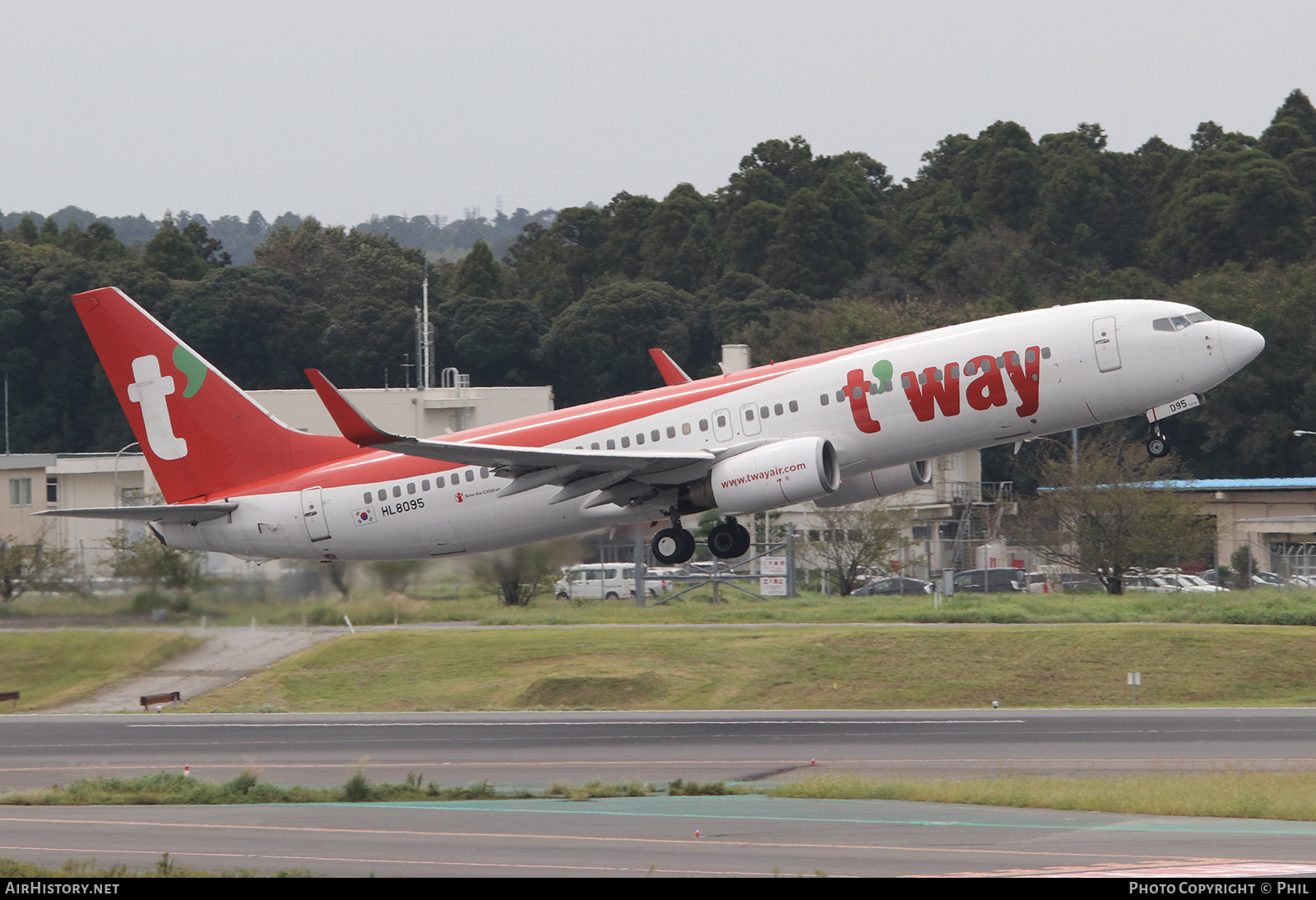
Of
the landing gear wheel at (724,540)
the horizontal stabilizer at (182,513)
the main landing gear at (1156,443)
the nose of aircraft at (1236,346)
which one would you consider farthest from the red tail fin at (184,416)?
the nose of aircraft at (1236,346)

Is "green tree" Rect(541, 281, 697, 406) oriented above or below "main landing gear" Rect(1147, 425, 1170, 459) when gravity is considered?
above

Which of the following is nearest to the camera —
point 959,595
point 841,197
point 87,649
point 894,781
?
point 894,781

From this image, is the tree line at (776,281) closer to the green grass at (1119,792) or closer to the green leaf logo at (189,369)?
the green leaf logo at (189,369)

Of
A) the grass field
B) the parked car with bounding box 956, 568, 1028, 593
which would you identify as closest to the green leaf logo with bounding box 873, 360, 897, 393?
the grass field

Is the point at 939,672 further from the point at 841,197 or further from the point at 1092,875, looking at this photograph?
the point at 841,197

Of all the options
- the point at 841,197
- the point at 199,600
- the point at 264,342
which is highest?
the point at 841,197

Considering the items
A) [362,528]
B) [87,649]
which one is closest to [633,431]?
[362,528]

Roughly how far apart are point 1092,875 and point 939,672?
3109 centimetres

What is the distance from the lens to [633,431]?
3769cm

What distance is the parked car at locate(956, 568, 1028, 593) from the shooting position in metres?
74.4

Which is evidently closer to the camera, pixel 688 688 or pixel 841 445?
pixel 841 445

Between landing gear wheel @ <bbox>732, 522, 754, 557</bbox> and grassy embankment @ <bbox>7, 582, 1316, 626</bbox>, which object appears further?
grassy embankment @ <bbox>7, 582, 1316, 626</bbox>

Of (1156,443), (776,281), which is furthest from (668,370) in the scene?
(776,281)

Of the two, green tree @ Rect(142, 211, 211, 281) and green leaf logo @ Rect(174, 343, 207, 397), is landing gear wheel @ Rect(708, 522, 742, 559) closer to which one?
green leaf logo @ Rect(174, 343, 207, 397)
